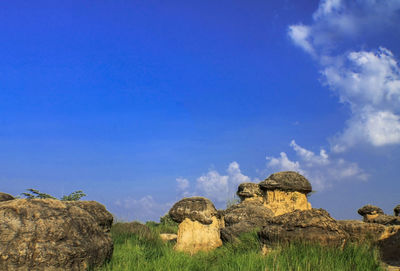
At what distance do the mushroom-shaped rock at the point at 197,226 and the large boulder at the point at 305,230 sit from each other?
15.5 ft

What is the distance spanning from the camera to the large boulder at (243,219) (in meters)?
13.4

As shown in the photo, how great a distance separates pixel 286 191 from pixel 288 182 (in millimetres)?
568

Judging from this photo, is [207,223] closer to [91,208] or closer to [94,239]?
[91,208]

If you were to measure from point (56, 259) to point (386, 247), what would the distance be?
30.2 feet

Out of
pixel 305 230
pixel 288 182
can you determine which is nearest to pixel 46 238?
pixel 305 230

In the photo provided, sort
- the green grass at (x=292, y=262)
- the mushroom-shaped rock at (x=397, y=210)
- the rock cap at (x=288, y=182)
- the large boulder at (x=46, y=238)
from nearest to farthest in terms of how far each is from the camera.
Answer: the large boulder at (x=46, y=238)
the green grass at (x=292, y=262)
the rock cap at (x=288, y=182)
the mushroom-shaped rock at (x=397, y=210)

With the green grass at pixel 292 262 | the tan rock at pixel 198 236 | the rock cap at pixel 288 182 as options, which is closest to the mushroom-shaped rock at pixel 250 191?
the rock cap at pixel 288 182

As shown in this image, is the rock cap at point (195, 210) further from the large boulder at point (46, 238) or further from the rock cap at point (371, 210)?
the rock cap at point (371, 210)

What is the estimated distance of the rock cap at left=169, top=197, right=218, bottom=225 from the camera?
1417 cm

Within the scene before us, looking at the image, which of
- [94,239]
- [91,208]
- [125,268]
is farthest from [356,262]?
[91,208]

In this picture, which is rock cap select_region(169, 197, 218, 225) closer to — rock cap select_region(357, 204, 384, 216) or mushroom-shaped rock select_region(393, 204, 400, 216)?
rock cap select_region(357, 204, 384, 216)

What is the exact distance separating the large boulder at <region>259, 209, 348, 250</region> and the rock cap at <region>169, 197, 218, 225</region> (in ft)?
15.7

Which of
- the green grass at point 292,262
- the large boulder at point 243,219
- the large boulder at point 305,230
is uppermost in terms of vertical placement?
the large boulder at point 243,219

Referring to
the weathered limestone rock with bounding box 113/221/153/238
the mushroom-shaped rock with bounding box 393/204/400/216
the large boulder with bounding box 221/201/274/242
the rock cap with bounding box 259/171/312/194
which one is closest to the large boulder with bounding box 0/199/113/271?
the large boulder with bounding box 221/201/274/242
